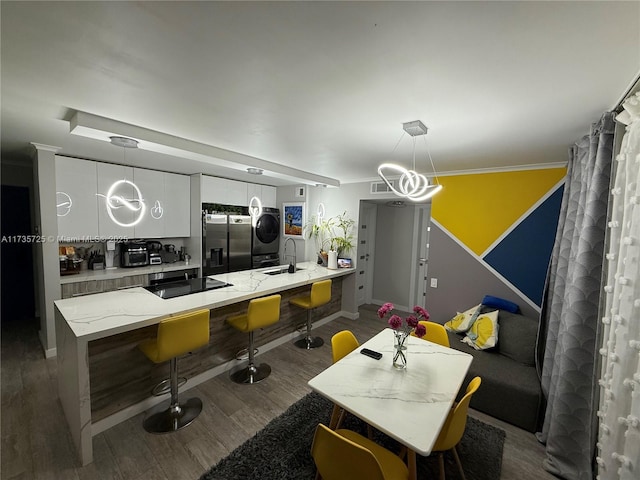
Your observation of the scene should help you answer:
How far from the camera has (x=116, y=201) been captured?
3.71 metres

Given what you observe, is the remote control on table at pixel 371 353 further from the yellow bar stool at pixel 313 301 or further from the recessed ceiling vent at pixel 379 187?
the recessed ceiling vent at pixel 379 187

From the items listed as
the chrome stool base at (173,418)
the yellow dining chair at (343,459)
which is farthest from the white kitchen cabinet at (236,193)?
the yellow dining chair at (343,459)

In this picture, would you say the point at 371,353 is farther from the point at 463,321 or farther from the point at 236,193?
the point at 236,193

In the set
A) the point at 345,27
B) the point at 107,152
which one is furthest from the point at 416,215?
the point at 107,152

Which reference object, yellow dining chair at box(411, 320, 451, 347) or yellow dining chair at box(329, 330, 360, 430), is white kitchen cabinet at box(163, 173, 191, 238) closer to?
yellow dining chair at box(329, 330, 360, 430)

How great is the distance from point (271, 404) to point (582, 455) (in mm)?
2392

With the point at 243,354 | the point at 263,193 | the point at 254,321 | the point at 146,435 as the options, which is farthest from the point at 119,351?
the point at 263,193

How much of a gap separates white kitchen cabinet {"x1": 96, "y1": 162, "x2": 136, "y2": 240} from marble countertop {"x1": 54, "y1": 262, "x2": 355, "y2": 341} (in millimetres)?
1555

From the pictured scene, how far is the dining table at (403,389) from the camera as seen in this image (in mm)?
1367

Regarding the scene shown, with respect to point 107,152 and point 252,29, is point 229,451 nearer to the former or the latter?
point 252,29

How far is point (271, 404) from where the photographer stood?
8.24ft

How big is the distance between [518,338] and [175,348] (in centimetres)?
333

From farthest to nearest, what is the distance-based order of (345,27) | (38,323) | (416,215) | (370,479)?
(416,215), (38,323), (370,479), (345,27)

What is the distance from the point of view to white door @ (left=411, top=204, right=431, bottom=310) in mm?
5023
